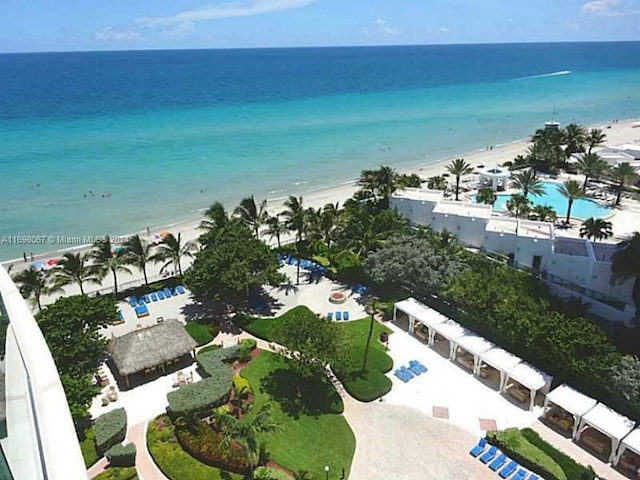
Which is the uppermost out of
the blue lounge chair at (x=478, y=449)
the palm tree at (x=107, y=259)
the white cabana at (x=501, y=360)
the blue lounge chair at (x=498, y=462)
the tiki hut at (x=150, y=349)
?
the palm tree at (x=107, y=259)

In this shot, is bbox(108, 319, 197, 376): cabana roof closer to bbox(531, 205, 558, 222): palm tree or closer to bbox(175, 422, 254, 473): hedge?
bbox(175, 422, 254, 473): hedge

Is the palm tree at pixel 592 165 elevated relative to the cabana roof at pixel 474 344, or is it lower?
elevated

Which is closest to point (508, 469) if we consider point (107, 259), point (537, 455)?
point (537, 455)

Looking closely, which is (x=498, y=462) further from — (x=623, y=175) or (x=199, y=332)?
(x=623, y=175)

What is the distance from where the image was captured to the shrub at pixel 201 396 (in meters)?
21.8

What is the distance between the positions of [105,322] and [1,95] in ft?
449

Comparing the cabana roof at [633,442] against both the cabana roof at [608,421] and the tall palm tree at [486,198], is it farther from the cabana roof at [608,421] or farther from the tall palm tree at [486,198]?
the tall palm tree at [486,198]

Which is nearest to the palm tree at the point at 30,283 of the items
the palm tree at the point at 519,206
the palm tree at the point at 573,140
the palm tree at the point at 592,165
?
the palm tree at the point at 519,206

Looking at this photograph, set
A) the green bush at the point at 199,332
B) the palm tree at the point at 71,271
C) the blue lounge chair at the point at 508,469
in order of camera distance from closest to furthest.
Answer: the blue lounge chair at the point at 508,469, the green bush at the point at 199,332, the palm tree at the point at 71,271

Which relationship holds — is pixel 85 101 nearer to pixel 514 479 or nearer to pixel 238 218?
pixel 238 218

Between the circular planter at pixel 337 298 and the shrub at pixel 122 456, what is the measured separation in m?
15.5

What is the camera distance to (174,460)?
19.8 metres

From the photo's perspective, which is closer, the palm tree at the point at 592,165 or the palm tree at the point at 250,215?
the palm tree at the point at 250,215

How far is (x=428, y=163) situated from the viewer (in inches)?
2731
